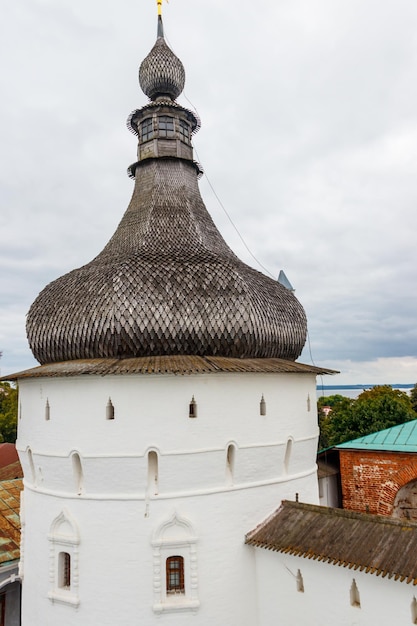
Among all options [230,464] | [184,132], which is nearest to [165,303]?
[230,464]

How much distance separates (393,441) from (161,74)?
1227cm

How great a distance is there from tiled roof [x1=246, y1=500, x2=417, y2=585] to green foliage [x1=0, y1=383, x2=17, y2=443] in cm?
2819

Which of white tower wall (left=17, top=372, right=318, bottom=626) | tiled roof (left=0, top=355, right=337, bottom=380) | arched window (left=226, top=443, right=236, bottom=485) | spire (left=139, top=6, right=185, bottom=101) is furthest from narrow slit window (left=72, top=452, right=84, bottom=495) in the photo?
spire (left=139, top=6, right=185, bottom=101)

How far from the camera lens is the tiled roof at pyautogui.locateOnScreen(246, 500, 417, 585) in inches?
291

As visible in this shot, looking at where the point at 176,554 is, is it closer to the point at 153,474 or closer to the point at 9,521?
the point at 153,474

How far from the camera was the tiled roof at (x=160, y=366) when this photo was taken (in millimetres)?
8477

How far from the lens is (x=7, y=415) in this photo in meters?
34.3

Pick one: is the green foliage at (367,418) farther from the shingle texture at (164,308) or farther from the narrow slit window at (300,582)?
the narrow slit window at (300,582)

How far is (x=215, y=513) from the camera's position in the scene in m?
9.05

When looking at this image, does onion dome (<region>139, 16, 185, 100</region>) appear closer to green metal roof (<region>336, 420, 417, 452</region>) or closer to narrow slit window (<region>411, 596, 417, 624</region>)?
green metal roof (<region>336, 420, 417, 452</region>)

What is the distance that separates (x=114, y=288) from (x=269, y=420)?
4.03 meters

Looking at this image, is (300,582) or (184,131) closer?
(300,582)

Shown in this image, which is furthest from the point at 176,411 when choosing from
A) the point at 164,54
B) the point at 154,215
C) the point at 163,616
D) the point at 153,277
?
the point at 164,54

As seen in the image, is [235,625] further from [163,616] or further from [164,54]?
[164,54]
